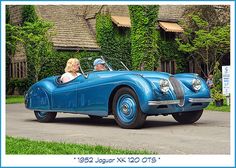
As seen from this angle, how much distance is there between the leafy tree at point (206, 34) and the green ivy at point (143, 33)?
12.8ft

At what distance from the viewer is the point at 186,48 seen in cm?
2964

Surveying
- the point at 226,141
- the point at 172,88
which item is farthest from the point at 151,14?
the point at 226,141

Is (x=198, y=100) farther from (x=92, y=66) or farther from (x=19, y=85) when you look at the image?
(x=19, y=85)

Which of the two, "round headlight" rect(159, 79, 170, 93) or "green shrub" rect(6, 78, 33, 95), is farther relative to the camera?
"green shrub" rect(6, 78, 33, 95)

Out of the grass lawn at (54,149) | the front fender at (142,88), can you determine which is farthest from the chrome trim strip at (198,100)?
the grass lawn at (54,149)

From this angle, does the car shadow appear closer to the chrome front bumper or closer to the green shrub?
the chrome front bumper

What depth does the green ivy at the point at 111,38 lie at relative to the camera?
28.5 meters

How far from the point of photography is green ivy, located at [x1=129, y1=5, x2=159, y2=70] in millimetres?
24391

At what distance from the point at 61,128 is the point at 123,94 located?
4.18 feet

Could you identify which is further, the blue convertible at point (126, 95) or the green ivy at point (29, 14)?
the green ivy at point (29, 14)

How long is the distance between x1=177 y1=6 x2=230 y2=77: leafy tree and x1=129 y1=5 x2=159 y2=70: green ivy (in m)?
3.90

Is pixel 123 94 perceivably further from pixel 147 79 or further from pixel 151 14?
pixel 151 14

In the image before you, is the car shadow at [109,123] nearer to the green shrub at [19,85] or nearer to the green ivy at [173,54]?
the green shrub at [19,85]

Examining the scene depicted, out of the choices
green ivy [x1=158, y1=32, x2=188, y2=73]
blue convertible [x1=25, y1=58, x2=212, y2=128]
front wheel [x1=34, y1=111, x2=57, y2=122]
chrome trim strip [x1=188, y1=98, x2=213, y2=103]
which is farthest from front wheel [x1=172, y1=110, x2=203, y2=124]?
green ivy [x1=158, y1=32, x2=188, y2=73]
